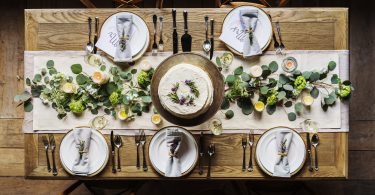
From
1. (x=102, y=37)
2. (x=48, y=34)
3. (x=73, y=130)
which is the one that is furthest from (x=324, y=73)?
(x=48, y=34)

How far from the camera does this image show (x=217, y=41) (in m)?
2.19

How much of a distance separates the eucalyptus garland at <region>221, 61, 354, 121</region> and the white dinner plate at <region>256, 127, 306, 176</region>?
132 millimetres

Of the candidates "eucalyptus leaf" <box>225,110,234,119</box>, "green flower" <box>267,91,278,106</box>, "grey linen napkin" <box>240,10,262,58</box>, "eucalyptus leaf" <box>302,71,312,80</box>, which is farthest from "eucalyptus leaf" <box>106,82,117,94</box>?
"eucalyptus leaf" <box>302,71,312,80</box>

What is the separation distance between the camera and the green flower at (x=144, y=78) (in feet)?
6.88

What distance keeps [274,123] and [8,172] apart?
2.36m

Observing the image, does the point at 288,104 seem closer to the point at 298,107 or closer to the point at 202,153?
the point at 298,107

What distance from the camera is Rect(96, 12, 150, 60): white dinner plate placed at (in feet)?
7.13

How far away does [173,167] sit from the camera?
2.11 metres

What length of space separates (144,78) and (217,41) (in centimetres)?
52

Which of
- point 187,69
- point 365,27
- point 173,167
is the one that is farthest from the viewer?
point 365,27

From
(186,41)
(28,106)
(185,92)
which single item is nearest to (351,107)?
(186,41)

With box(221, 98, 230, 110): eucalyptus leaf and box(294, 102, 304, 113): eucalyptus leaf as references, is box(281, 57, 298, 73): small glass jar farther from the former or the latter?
box(221, 98, 230, 110): eucalyptus leaf

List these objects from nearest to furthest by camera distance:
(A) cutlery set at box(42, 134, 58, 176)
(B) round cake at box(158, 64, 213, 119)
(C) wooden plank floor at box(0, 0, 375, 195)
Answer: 1. (B) round cake at box(158, 64, 213, 119)
2. (A) cutlery set at box(42, 134, 58, 176)
3. (C) wooden plank floor at box(0, 0, 375, 195)

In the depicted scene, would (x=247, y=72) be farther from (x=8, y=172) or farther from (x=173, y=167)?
(x=8, y=172)
